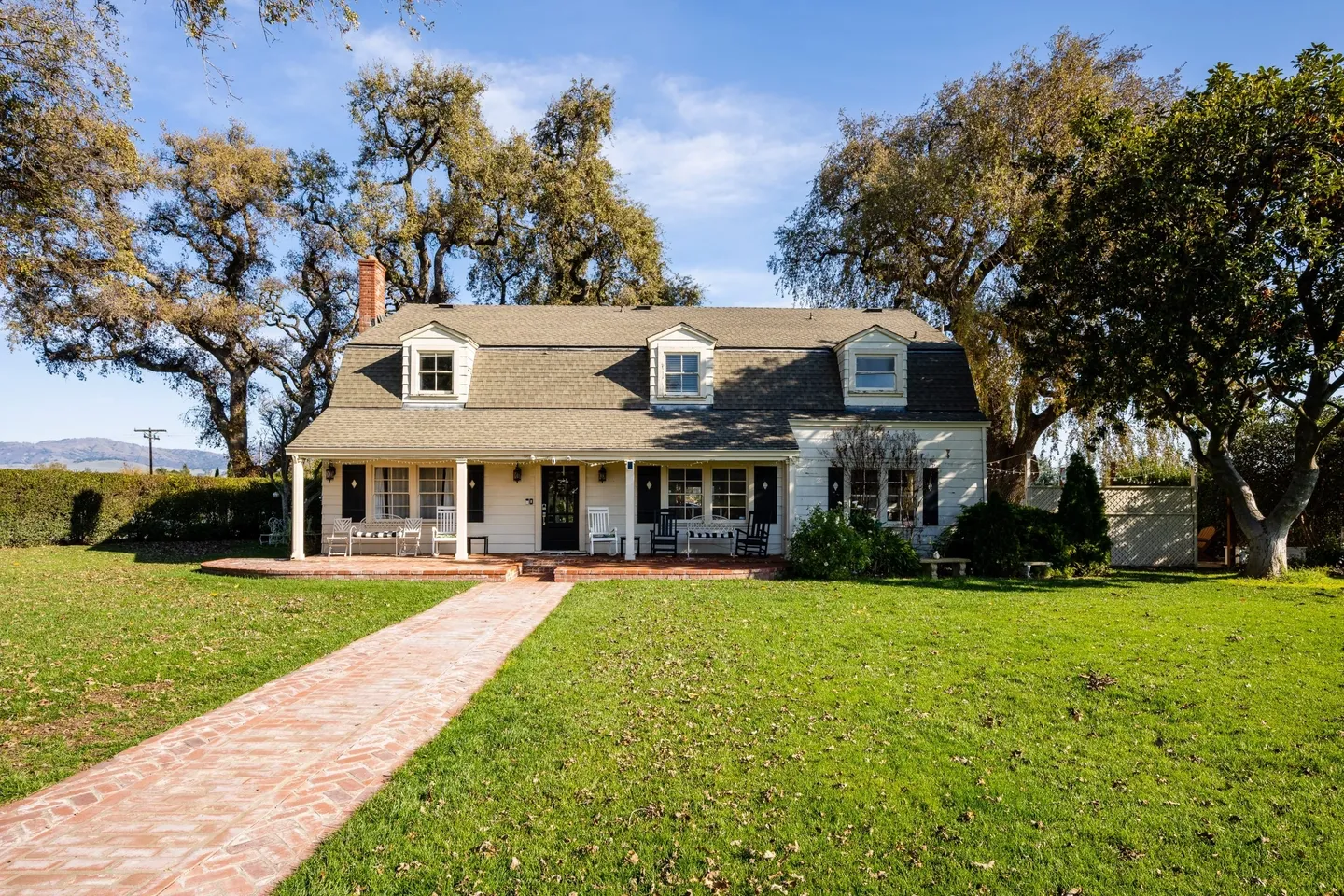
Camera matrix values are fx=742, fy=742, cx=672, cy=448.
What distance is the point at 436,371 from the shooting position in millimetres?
17641

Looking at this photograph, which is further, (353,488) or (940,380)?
(940,380)

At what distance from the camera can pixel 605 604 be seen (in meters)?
10.9

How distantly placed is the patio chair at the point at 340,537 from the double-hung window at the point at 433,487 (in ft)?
5.28

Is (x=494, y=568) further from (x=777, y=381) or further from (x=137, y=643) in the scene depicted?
(x=777, y=381)

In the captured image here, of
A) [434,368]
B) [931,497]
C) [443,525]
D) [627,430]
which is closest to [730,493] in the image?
[627,430]

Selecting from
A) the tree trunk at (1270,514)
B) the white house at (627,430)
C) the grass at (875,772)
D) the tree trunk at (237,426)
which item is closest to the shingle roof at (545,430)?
the white house at (627,430)

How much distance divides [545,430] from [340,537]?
194 inches

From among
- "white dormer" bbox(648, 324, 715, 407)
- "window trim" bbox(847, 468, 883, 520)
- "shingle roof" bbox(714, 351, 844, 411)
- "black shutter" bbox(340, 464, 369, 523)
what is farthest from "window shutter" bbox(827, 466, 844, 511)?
"black shutter" bbox(340, 464, 369, 523)

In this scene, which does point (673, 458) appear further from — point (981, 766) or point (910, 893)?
point (910, 893)

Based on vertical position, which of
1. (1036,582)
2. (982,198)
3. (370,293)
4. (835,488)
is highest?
(982,198)

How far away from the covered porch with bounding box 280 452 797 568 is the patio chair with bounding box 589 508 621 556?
1.1 inches

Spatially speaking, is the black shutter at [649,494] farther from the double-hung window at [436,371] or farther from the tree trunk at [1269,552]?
the tree trunk at [1269,552]

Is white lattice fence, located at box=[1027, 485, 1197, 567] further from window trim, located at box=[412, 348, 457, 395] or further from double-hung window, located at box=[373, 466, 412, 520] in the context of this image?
double-hung window, located at box=[373, 466, 412, 520]

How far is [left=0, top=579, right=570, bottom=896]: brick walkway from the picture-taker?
11.6ft
